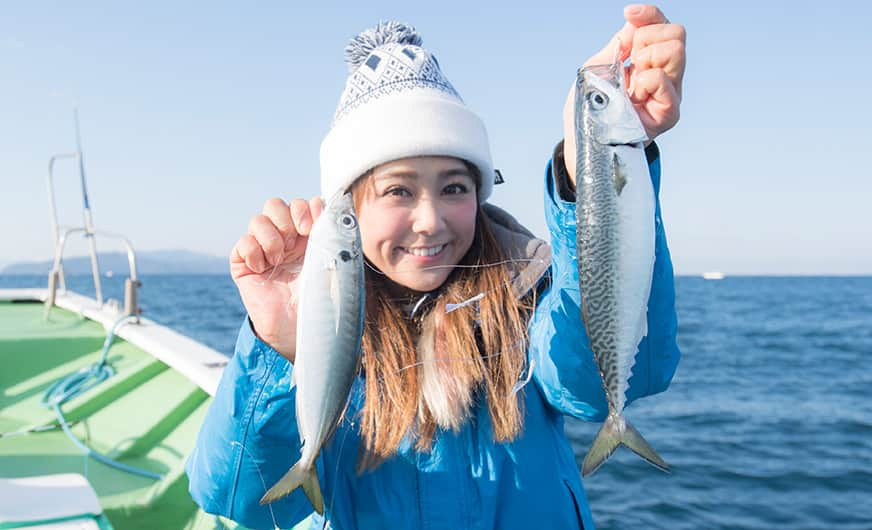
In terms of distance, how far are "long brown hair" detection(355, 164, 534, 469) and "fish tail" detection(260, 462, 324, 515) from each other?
63 cm

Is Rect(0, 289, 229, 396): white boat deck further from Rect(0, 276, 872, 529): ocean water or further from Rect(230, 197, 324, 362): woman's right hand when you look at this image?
Rect(0, 276, 872, 529): ocean water

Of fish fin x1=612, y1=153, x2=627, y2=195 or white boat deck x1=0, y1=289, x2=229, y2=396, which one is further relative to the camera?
white boat deck x1=0, y1=289, x2=229, y2=396

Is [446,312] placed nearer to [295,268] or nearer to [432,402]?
[432,402]

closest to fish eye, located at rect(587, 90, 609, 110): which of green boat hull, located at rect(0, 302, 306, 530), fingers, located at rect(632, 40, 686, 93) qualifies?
fingers, located at rect(632, 40, 686, 93)

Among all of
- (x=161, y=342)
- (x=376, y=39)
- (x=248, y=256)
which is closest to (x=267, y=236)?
(x=248, y=256)

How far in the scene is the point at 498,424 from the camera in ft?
7.63

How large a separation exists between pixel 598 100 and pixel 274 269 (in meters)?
1.04

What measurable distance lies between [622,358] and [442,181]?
3.31ft

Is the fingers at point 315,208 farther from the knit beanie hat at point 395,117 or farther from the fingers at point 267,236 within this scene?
the knit beanie hat at point 395,117

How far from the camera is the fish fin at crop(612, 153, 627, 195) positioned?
61.9 inches

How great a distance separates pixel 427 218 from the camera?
2295mm

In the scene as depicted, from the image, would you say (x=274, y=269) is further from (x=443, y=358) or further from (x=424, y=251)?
(x=443, y=358)

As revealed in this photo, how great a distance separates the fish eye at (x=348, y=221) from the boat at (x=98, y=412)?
1.95 meters

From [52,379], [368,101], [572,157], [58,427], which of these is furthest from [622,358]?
[52,379]
